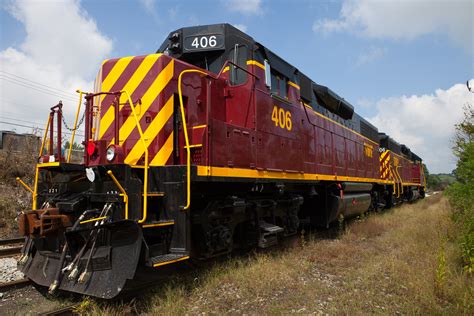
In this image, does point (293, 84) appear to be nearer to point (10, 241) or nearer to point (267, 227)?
point (267, 227)

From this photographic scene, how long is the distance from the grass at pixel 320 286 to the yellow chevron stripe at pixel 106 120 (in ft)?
7.73

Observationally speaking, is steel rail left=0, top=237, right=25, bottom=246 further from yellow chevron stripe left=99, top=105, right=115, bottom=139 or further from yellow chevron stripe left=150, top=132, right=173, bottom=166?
yellow chevron stripe left=150, top=132, right=173, bottom=166

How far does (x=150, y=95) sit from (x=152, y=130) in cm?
50

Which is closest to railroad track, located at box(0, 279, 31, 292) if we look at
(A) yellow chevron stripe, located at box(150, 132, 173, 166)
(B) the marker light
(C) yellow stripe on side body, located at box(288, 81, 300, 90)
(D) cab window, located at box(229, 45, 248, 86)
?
(B) the marker light

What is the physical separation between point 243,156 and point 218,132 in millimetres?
647

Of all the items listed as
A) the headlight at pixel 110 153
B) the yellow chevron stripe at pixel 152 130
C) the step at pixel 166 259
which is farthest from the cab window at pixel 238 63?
the step at pixel 166 259

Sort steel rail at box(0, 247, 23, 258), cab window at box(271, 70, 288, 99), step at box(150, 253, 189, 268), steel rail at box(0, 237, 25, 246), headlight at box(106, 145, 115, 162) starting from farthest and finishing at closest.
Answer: steel rail at box(0, 237, 25, 246), steel rail at box(0, 247, 23, 258), cab window at box(271, 70, 288, 99), headlight at box(106, 145, 115, 162), step at box(150, 253, 189, 268)

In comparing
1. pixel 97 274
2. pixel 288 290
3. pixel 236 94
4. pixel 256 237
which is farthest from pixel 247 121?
pixel 97 274

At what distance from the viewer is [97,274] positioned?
354 centimetres

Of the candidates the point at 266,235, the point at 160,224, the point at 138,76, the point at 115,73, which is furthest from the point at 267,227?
the point at 115,73

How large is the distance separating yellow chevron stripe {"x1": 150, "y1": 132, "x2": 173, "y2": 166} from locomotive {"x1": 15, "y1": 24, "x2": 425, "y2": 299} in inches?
0.6

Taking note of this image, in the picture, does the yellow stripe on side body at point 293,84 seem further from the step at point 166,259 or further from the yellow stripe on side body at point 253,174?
the step at point 166,259

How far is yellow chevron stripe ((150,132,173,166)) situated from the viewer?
4.56 metres

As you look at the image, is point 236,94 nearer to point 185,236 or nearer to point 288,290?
point 185,236
